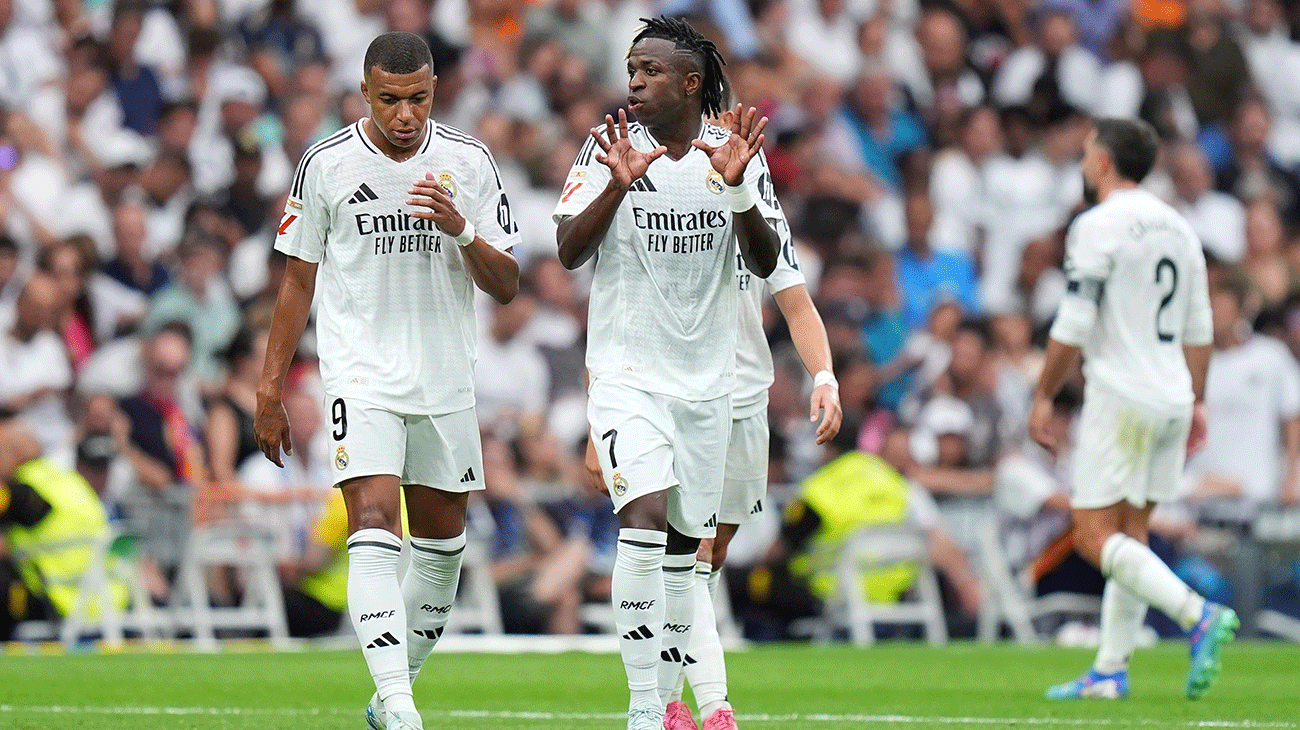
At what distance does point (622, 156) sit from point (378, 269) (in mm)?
1094

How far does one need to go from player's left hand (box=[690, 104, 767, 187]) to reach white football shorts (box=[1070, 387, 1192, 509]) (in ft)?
12.9

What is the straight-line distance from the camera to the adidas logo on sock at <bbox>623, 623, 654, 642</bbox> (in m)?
7.18

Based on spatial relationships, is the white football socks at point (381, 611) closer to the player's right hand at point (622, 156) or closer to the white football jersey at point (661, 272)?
the white football jersey at point (661, 272)

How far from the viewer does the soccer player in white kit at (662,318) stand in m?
7.18

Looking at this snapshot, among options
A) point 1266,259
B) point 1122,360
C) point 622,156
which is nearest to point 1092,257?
point 1122,360

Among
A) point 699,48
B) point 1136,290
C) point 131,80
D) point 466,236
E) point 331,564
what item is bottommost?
point 331,564

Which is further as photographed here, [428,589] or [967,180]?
[967,180]

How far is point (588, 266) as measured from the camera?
54.6ft

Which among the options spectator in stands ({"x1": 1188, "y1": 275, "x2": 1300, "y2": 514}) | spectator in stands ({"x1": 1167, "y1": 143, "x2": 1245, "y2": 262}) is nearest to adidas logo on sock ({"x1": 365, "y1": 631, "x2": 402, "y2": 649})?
spectator in stands ({"x1": 1188, "y1": 275, "x2": 1300, "y2": 514})

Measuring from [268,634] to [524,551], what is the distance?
1.96 m

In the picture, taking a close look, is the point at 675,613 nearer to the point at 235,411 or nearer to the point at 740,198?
the point at 740,198

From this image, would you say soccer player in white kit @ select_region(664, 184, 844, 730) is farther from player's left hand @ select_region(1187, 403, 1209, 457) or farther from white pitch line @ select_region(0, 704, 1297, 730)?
player's left hand @ select_region(1187, 403, 1209, 457)

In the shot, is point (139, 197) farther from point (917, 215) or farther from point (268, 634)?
point (917, 215)

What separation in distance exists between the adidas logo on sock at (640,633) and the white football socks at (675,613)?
1.02 feet
